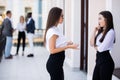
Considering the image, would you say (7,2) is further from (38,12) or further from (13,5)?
(38,12)

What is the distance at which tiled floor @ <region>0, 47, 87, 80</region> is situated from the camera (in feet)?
24.5

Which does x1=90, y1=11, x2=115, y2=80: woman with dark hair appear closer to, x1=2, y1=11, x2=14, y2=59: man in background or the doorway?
the doorway

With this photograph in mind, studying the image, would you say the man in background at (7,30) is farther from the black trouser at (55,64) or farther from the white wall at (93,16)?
the black trouser at (55,64)

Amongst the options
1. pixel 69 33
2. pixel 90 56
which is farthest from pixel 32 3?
pixel 90 56

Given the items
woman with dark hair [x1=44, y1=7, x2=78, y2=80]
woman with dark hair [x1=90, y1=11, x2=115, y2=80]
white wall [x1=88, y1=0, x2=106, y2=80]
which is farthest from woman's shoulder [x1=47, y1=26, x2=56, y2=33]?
white wall [x1=88, y1=0, x2=106, y2=80]

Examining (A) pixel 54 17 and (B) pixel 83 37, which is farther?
(B) pixel 83 37

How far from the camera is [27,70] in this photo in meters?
8.48

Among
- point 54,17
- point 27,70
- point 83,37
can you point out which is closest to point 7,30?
point 27,70

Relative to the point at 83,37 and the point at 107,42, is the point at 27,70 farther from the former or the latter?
the point at 107,42

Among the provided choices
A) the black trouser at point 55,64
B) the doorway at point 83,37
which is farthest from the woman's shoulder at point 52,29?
the doorway at point 83,37

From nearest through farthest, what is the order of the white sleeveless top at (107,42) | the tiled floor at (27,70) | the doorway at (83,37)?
the white sleeveless top at (107,42) < the tiled floor at (27,70) < the doorway at (83,37)

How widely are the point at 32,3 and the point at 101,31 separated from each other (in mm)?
12184

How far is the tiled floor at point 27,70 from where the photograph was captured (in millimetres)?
7453

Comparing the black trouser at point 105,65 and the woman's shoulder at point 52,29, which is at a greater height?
the woman's shoulder at point 52,29
